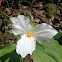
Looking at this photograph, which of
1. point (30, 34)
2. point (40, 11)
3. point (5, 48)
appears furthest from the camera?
point (40, 11)

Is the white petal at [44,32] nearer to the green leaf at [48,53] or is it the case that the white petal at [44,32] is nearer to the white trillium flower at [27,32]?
the white trillium flower at [27,32]

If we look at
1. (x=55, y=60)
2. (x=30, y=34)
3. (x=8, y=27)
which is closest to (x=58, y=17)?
(x=8, y=27)

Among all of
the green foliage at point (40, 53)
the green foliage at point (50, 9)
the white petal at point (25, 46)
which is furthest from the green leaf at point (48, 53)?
the green foliage at point (50, 9)

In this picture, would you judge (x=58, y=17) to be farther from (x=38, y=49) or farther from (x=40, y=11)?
(x=38, y=49)

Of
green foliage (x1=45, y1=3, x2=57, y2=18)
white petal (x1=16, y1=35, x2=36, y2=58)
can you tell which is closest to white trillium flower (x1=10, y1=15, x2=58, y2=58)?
white petal (x1=16, y1=35, x2=36, y2=58)

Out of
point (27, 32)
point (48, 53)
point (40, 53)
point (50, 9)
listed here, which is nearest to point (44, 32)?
point (27, 32)
